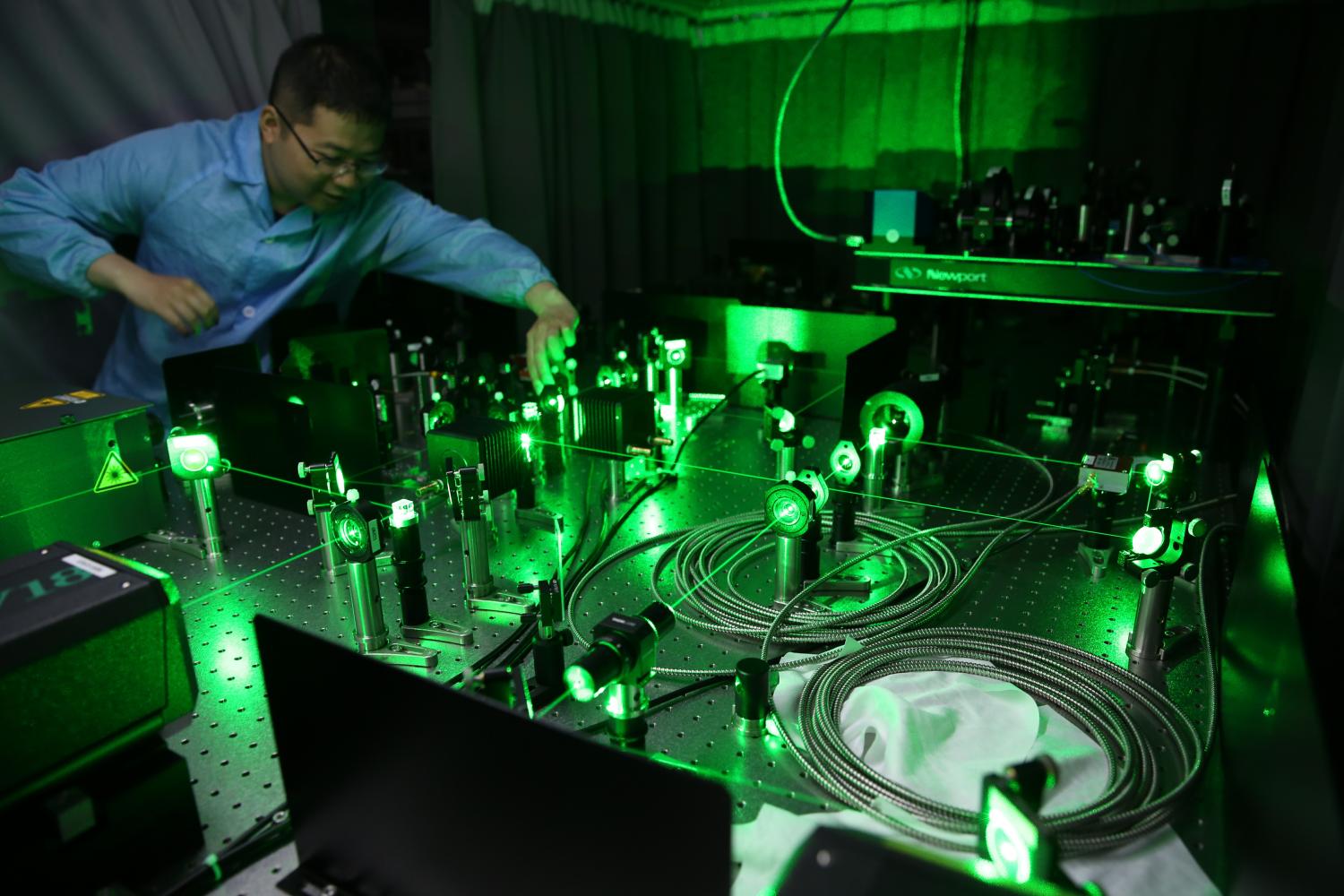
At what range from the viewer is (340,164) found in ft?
5.83

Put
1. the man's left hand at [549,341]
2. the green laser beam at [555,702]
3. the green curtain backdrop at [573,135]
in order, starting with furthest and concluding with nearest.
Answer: the green curtain backdrop at [573,135] → the man's left hand at [549,341] → the green laser beam at [555,702]

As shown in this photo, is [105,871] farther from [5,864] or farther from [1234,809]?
[1234,809]

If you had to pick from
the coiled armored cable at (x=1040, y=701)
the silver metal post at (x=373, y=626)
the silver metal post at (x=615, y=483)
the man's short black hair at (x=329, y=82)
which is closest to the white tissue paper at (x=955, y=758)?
the coiled armored cable at (x=1040, y=701)

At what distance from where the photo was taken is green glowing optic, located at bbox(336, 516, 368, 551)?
108 cm

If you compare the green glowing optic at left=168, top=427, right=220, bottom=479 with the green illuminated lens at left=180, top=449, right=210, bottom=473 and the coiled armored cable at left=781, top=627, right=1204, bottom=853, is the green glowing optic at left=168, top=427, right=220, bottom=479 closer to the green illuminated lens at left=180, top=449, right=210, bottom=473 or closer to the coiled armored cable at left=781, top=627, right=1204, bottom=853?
the green illuminated lens at left=180, top=449, right=210, bottom=473

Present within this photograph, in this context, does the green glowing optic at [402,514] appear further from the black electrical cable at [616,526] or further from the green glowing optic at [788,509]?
the green glowing optic at [788,509]

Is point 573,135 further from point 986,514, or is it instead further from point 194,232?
point 986,514

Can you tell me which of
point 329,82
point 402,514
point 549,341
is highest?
point 329,82

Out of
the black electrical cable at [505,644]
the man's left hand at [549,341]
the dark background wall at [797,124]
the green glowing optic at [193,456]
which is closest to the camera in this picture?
the black electrical cable at [505,644]

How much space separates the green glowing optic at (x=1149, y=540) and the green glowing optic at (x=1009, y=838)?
62 centimetres

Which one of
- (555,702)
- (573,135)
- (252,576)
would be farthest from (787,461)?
(573,135)

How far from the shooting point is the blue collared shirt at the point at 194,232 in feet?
5.58

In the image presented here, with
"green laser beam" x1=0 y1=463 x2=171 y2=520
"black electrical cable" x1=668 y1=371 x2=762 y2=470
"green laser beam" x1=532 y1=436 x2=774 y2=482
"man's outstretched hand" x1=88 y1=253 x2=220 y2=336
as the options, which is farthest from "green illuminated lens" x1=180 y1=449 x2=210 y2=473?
"black electrical cable" x1=668 y1=371 x2=762 y2=470

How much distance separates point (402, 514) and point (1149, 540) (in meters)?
0.98
